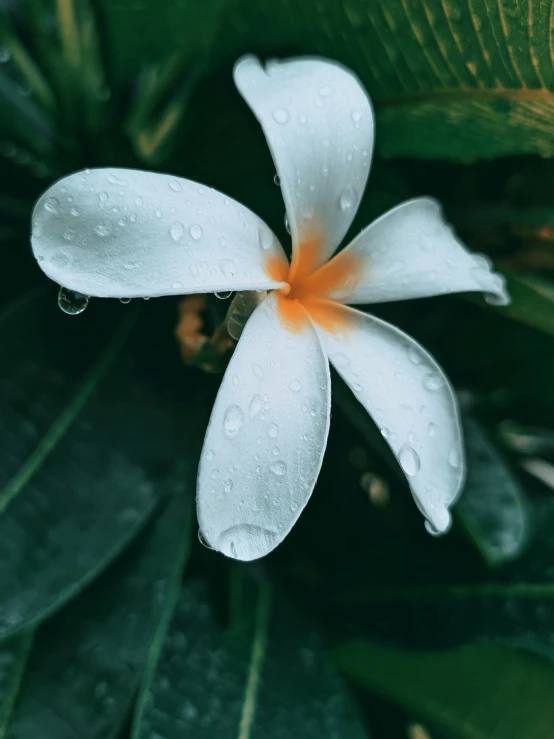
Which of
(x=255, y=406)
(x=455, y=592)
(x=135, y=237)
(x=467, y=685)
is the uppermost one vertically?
(x=135, y=237)

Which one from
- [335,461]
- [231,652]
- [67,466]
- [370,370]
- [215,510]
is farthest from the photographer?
[335,461]

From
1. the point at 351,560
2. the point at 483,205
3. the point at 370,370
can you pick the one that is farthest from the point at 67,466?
the point at 483,205

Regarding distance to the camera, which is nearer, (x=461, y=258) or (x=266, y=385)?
(x=266, y=385)

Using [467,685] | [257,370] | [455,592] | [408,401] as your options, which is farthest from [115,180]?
[467,685]

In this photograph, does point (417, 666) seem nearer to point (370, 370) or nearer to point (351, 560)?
point (351, 560)

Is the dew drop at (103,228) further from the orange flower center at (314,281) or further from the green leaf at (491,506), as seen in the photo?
the green leaf at (491,506)

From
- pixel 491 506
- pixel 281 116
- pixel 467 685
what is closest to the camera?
pixel 281 116

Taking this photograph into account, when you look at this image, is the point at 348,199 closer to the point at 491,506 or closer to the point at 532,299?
the point at 532,299
